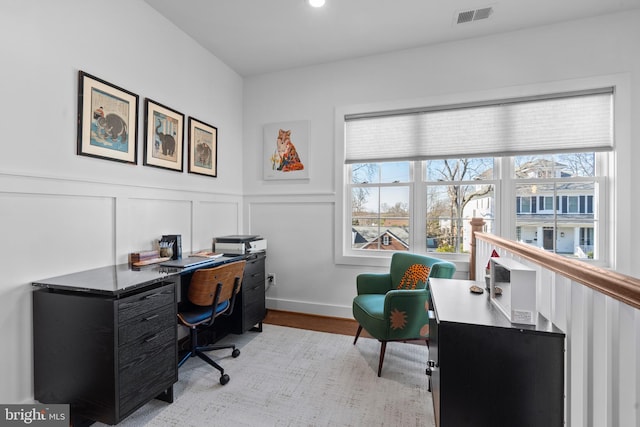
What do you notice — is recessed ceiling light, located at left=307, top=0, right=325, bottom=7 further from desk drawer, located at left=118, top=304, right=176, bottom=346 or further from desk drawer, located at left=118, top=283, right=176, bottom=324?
desk drawer, located at left=118, top=304, right=176, bottom=346

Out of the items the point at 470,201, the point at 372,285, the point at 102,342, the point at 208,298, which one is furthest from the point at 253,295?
the point at 470,201

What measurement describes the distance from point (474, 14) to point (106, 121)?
3.11m

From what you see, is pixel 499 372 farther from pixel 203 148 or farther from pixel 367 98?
pixel 203 148

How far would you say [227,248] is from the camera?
286cm

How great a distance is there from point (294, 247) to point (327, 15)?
7.86 feet

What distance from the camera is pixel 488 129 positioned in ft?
9.11

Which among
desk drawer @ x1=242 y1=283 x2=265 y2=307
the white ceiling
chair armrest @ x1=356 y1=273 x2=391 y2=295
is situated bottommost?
desk drawer @ x1=242 y1=283 x2=265 y2=307

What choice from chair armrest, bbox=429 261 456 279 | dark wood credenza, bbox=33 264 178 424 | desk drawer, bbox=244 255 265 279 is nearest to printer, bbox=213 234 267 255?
desk drawer, bbox=244 255 265 279

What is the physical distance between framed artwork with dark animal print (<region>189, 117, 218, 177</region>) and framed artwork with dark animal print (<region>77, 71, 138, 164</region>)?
24.0 inches

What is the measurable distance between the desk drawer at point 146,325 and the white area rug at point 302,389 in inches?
20.7

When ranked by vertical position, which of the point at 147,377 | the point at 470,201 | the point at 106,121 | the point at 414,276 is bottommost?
the point at 147,377

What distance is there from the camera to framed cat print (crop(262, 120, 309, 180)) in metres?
3.37

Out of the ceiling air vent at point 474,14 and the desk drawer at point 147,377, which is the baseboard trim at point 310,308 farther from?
the ceiling air vent at point 474,14

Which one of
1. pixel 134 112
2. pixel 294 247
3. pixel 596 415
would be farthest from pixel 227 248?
pixel 596 415
